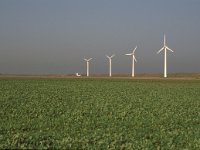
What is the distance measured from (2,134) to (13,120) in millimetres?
5432

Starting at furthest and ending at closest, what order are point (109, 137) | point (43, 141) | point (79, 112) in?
point (79, 112)
point (109, 137)
point (43, 141)

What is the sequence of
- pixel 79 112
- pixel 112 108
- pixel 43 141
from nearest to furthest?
pixel 43 141 < pixel 79 112 < pixel 112 108

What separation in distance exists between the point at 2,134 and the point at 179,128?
9876mm

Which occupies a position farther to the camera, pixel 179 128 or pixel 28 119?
pixel 28 119

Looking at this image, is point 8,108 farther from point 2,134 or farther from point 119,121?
point 2,134

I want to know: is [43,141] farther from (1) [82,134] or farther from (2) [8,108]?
(2) [8,108]

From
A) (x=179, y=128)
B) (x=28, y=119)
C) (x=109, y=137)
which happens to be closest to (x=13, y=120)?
(x=28, y=119)

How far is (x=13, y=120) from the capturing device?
26.4 meters

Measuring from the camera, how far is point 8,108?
3331cm

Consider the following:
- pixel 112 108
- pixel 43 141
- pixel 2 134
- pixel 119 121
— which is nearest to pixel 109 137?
pixel 43 141

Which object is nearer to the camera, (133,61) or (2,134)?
(2,134)

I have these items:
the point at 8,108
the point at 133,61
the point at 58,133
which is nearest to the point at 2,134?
the point at 58,133

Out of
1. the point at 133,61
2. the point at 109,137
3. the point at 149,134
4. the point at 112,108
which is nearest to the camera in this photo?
the point at 109,137

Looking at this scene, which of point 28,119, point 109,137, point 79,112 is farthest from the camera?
point 79,112
